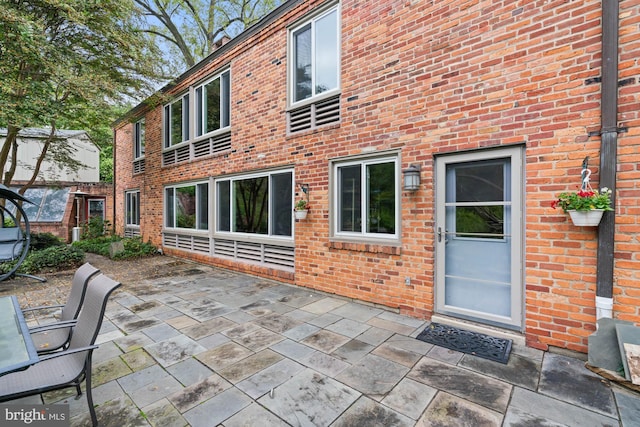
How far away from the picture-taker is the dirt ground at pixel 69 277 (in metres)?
5.14

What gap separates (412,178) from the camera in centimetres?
387

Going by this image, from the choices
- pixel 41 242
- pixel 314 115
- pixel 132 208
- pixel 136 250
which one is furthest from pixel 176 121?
pixel 314 115

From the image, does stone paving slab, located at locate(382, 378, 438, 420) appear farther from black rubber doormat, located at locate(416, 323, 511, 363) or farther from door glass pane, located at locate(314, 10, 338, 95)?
door glass pane, located at locate(314, 10, 338, 95)

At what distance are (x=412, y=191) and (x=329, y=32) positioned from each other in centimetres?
328

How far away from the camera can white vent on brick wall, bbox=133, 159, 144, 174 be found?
11.3 m

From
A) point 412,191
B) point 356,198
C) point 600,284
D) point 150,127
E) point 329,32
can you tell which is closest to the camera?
point 600,284

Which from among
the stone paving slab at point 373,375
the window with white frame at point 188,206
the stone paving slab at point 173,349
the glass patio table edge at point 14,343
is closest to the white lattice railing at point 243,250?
the window with white frame at point 188,206

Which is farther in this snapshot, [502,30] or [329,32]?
[329,32]

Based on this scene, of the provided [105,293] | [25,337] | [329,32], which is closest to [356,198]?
[329,32]

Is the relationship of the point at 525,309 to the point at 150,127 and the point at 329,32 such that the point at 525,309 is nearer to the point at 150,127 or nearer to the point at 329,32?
the point at 329,32

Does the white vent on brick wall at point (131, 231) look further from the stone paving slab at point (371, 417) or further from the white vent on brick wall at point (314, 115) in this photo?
the stone paving slab at point (371, 417)

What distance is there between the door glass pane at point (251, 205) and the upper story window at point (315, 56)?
196 centimetres

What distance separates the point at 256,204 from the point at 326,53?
3337mm

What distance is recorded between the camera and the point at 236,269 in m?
7.01
